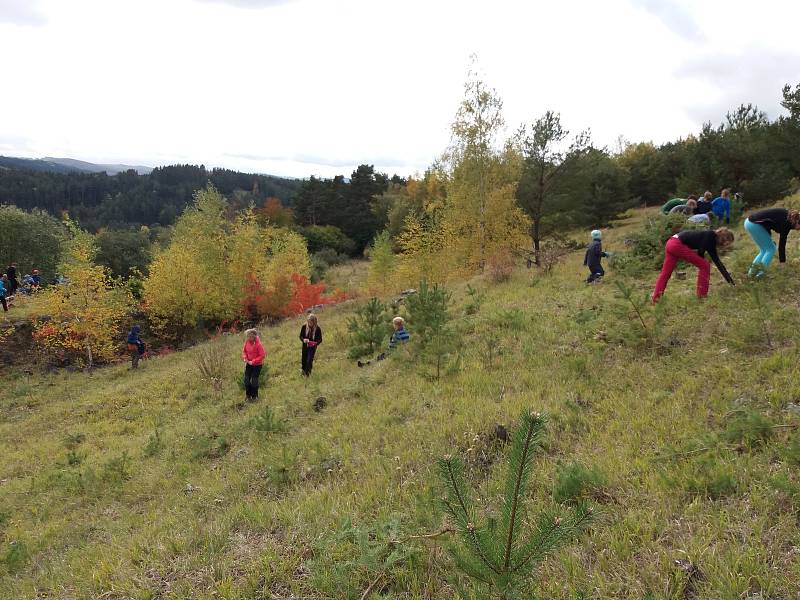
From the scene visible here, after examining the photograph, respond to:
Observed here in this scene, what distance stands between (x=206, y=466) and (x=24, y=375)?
53.6 ft

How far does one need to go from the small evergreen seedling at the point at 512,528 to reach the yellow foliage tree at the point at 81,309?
20.3 m

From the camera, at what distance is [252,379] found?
9.16 meters

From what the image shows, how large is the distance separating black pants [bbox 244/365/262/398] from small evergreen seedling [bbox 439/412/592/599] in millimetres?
7960

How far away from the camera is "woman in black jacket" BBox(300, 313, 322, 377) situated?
9711mm

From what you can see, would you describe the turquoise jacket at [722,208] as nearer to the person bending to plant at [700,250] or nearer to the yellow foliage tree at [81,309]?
the person bending to plant at [700,250]

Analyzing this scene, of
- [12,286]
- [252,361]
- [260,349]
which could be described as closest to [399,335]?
[260,349]

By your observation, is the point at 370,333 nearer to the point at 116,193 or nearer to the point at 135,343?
the point at 135,343

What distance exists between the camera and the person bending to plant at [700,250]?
21.5 ft

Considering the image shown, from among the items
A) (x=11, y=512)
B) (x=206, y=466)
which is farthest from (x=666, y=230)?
(x=11, y=512)

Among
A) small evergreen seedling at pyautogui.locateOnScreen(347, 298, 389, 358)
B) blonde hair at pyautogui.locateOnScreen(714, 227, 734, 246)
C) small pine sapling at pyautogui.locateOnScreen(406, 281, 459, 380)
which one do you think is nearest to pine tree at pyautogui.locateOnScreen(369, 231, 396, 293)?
small evergreen seedling at pyautogui.locateOnScreen(347, 298, 389, 358)

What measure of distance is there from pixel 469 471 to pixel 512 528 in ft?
8.07

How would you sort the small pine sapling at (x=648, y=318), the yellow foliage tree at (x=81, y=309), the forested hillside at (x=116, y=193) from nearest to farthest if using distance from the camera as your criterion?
the small pine sapling at (x=648, y=318)
the yellow foliage tree at (x=81, y=309)
the forested hillside at (x=116, y=193)

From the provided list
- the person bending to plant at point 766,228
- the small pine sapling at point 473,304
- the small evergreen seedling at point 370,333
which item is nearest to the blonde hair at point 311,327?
the small evergreen seedling at point 370,333

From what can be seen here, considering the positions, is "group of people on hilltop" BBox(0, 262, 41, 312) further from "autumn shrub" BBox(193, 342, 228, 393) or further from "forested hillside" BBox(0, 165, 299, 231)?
"forested hillside" BBox(0, 165, 299, 231)
